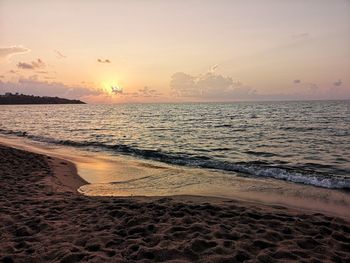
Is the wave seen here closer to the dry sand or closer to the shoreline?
the shoreline

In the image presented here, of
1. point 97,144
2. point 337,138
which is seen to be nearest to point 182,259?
point 97,144

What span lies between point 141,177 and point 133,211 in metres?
5.06

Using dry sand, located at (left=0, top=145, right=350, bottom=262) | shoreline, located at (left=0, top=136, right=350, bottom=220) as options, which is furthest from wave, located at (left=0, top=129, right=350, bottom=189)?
dry sand, located at (left=0, top=145, right=350, bottom=262)

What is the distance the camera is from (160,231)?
6098 mm

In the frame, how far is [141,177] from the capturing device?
12.4 m

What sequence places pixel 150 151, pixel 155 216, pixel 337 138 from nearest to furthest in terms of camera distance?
pixel 155 216
pixel 150 151
pixel 337 138

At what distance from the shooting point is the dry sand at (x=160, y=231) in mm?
5105

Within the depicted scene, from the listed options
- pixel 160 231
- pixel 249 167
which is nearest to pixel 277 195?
pixel 249 167

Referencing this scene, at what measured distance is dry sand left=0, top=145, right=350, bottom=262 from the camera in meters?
5.11

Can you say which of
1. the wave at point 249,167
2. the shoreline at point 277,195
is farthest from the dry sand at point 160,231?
the wave at point 249,167

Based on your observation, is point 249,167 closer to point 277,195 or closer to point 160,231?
point 277,195

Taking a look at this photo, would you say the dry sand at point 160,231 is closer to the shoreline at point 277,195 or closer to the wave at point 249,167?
the shoreline at point 277,195

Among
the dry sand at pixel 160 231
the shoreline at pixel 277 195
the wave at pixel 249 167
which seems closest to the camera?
the dry sand at pixel 160 231

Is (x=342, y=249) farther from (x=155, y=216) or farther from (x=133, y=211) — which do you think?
(x=133, y=211)
